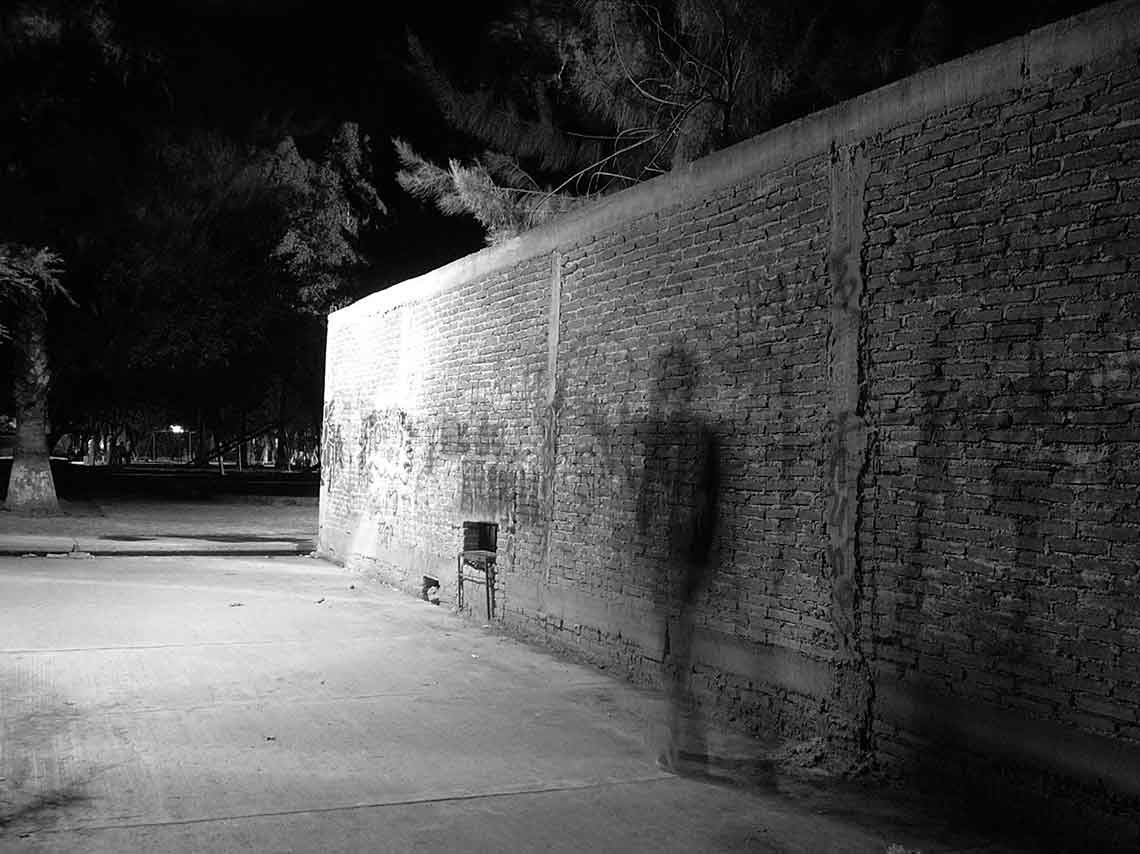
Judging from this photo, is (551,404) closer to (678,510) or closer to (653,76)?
(678,510)

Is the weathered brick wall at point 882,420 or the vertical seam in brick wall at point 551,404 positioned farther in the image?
the vertical seam in brick wall at point 551,404

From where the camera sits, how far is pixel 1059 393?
535 centimetres

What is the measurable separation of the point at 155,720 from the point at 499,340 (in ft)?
18.1

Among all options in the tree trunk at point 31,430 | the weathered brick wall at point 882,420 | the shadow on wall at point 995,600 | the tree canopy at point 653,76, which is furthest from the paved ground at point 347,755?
the tree trunk at point 31,430

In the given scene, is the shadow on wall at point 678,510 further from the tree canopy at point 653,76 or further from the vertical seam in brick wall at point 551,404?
the tree canopy at point 653,76

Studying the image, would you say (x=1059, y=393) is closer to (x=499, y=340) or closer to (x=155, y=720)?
(x=155, y=720)

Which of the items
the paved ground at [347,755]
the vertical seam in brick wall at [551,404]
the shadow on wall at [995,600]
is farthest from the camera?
the vertical seam in brick wall at [551,404]

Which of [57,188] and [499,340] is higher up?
[57,188]

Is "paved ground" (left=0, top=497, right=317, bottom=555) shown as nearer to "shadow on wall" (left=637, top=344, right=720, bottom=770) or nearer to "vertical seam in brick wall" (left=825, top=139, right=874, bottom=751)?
"shadow on wall" (left=637, top=344, right=720, bottom=770)

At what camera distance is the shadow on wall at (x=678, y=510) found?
8.02 m

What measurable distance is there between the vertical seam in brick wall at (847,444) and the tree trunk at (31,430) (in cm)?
2053

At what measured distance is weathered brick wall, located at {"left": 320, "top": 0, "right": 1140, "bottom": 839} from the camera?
5.22 m

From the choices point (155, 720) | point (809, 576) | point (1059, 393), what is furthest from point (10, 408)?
point (1059, 393)

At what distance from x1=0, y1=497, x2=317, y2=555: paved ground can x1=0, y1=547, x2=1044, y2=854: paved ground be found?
753 cm
